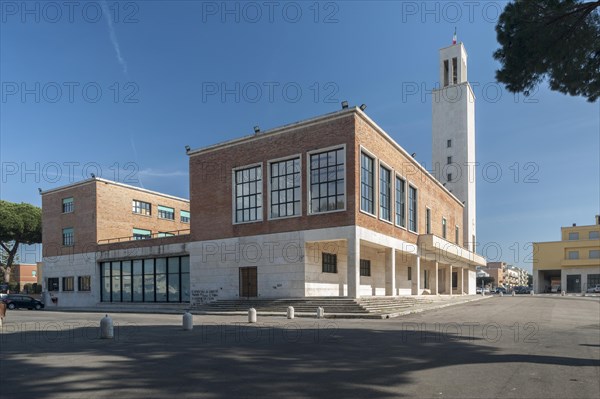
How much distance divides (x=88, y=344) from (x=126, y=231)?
32.5m

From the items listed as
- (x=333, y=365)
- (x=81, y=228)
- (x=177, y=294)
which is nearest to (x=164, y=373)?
(x=333, y=365)

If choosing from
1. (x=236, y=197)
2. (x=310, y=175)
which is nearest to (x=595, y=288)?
(x=310, y=175)

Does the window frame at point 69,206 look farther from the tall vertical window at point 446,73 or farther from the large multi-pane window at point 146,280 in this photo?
the tall vertical window at point 446,73

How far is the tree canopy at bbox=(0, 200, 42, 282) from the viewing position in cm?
5450

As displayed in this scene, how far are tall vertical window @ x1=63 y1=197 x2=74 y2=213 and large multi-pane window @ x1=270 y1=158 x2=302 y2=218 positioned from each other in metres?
24.1

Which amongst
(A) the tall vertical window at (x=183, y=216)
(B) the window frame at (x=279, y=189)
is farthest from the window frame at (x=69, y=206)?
(B) the window frame at (x=279, y=189)

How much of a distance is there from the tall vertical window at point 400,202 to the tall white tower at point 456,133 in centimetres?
2747

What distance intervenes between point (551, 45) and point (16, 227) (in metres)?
59.8

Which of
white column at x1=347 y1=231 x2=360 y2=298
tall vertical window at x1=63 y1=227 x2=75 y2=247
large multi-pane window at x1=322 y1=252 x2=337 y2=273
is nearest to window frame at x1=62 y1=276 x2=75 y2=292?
tall vertical window at x1=63 y1=227 x2=75 y2=247

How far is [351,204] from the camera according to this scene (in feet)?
86.3

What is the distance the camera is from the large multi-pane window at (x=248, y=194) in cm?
3031

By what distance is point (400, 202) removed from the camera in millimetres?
34375

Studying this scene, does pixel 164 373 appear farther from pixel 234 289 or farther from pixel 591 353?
pixel 234 289

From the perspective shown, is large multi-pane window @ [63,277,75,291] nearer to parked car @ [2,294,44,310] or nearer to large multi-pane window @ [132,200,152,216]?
parked car @ [2,294,44,310]
